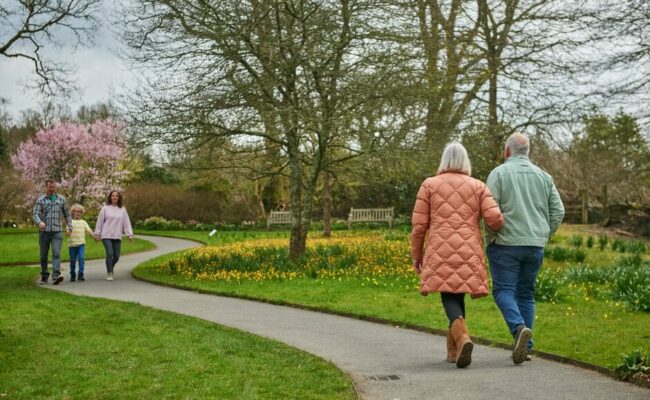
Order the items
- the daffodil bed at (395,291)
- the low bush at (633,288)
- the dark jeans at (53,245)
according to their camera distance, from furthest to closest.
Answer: the dark jeans at (53,245) → the low bush at (633,288) → the daffodil bed at (395,291)

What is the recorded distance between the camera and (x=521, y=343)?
629 cm

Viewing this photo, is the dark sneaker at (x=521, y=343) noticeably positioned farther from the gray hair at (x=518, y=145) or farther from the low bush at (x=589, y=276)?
the low bush at (x=589, y=276)

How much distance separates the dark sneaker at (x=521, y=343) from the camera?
247 inches

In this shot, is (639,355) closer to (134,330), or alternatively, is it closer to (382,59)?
(134,330)

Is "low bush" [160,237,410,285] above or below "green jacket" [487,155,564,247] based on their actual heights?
below

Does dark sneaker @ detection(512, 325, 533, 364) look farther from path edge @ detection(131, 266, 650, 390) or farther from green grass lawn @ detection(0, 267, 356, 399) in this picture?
green grass lawn @ detection(0, 267, 356, 399)

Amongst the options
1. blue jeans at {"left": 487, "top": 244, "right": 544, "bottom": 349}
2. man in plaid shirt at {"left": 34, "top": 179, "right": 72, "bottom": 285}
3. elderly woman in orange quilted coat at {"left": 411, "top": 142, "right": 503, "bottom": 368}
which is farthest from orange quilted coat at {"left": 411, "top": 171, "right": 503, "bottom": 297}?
man in plaid shirt at {"left": 34, "top": 179, "right": 72, "bottom": 285}

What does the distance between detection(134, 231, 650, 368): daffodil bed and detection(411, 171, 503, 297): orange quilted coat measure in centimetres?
137

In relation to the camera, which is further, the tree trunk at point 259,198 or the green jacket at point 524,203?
the tree trunk at point 259,198

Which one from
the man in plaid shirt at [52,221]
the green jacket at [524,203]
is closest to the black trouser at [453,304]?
the green jacket at [524,203]

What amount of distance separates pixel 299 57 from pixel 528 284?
8.82 meters

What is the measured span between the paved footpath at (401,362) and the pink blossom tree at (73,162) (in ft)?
112

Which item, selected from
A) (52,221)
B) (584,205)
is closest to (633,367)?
(52,221)

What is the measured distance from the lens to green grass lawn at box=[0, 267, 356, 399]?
5512 mm
